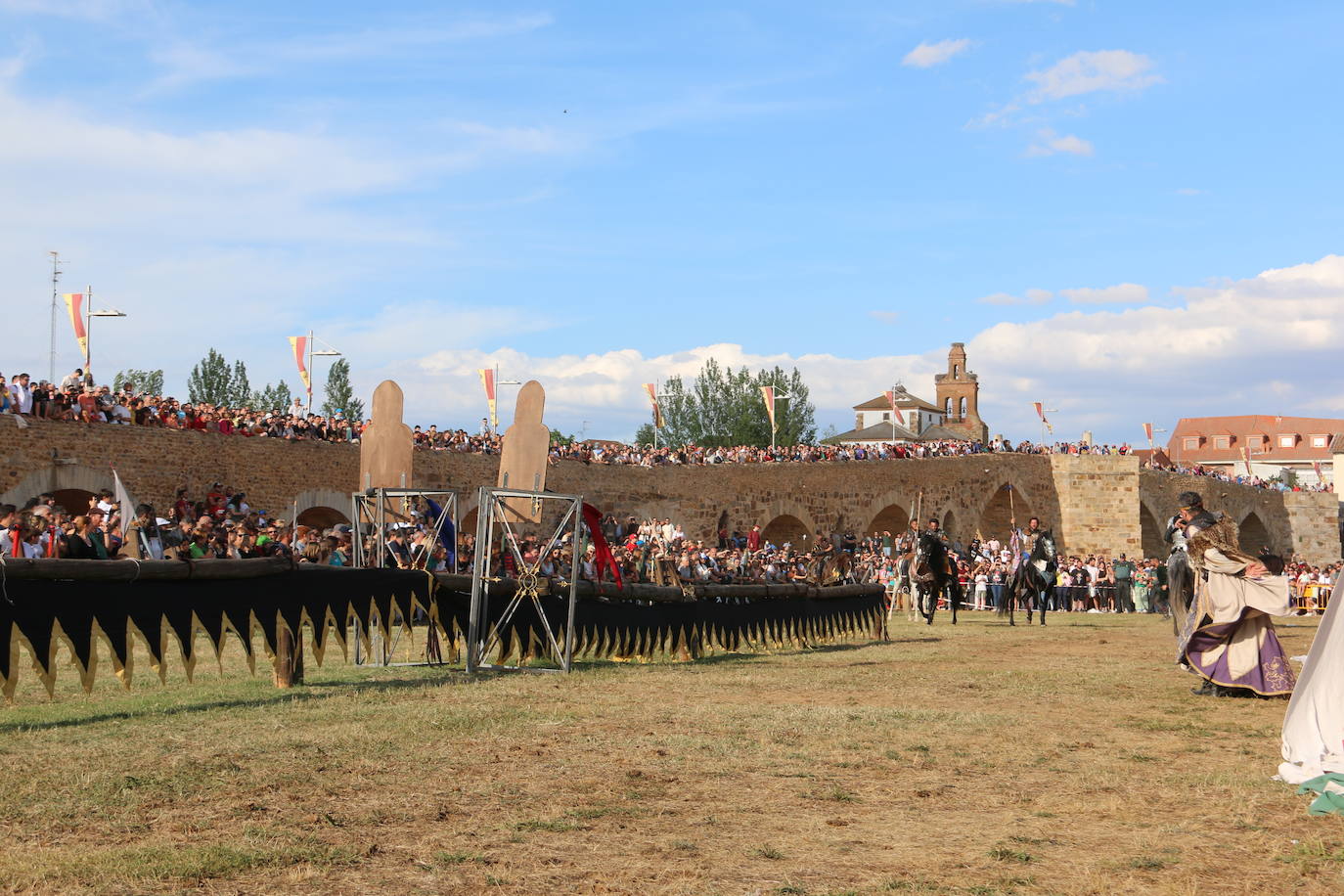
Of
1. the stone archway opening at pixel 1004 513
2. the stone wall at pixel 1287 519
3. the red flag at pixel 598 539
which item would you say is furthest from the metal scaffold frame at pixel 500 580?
the stone wall at pixel 1287 519

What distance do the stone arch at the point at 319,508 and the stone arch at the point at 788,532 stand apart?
17173 millimetres

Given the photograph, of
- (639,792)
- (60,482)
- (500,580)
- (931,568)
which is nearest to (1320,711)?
(639,792)

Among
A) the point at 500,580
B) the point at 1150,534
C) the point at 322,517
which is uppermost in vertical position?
the point at 322,517

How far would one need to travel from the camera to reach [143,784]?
5535mm

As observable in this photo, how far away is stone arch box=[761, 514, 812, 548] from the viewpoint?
44312 millimetres

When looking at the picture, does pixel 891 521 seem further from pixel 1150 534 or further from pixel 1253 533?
pixel 1253 533

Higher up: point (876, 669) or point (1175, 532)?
Result: point (1175, 532)

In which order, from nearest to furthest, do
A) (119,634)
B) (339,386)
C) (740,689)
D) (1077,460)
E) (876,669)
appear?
(119,634), (740,689), (876,669), (1077,460), (339,386)

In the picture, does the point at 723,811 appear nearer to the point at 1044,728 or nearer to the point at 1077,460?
the point at 1044,728

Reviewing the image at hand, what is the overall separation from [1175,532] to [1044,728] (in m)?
5.19

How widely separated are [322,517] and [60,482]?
802 cm

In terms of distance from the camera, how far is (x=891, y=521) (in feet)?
159

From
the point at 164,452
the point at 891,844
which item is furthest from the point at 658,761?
the point at 164,452

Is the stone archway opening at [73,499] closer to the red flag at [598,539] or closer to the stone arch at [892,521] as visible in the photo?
the red flag at [598,539]
